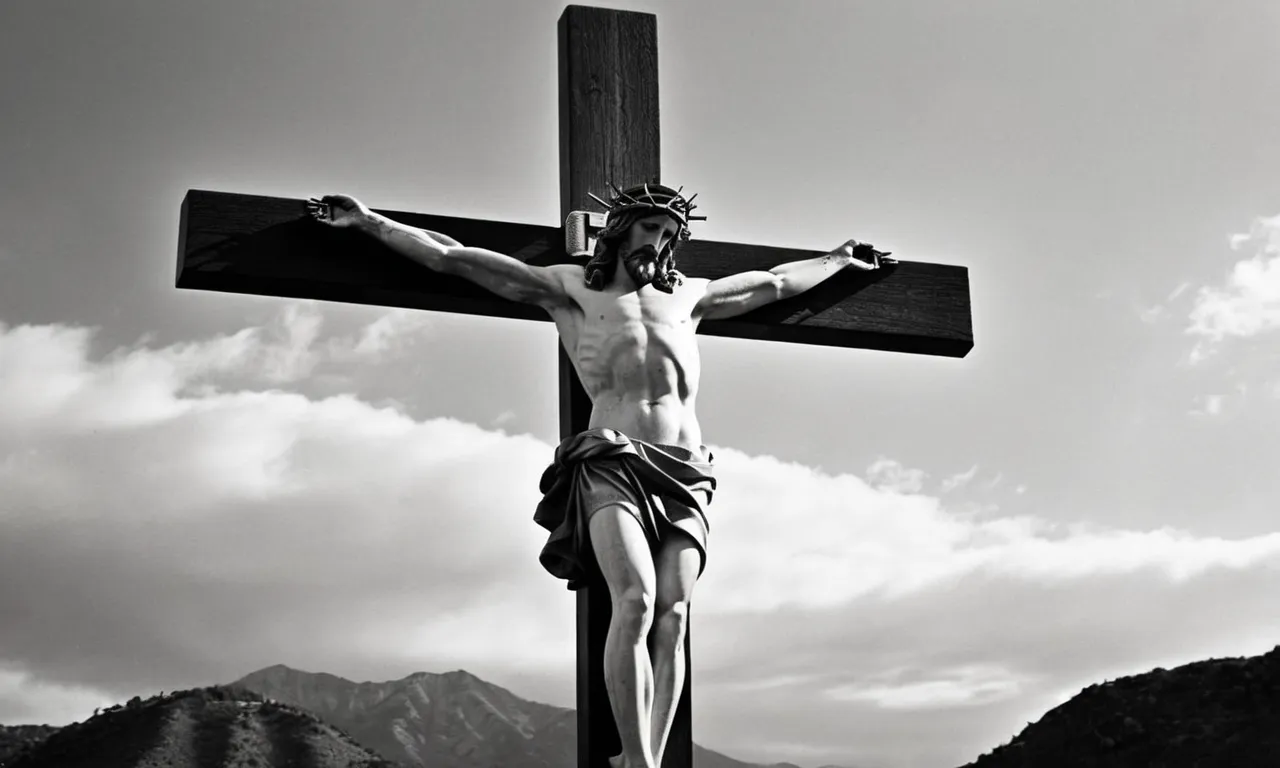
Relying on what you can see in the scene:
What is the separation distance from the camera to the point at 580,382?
5754mm

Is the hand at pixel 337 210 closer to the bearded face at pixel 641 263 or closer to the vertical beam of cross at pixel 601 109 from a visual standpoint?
the vertical beam of cross at pixel 601 109

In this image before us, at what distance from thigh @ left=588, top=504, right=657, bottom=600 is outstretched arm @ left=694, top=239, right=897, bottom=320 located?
838 millimetres

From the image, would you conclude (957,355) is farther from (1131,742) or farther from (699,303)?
(1131,742)

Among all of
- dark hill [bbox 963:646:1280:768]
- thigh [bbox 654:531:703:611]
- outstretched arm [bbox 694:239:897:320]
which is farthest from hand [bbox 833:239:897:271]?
dark hill [bbox 963:646:1280:768]

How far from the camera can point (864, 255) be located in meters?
6.33

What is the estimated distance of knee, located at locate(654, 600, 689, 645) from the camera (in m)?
5.22

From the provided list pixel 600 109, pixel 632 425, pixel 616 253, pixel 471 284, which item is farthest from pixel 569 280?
pixel 600 109

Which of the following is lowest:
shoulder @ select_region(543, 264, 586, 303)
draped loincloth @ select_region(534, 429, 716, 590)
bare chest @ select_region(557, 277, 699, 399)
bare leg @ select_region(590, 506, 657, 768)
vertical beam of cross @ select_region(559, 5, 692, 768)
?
bare leg @ select_region(590, 506, 657, 768)

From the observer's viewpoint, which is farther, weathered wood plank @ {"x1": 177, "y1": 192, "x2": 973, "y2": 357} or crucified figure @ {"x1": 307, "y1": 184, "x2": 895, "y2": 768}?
weathered wood plank @ {"x1": 177, "y1": 192, "x2": 973, "y2": 357}

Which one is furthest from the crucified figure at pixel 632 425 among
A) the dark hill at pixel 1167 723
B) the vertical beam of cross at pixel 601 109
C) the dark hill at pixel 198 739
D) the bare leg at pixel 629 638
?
the dark hill at pixel 1167 723

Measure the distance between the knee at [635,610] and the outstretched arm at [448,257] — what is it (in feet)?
3.32

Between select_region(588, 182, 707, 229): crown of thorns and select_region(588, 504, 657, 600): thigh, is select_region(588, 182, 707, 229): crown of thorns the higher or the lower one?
the higher one

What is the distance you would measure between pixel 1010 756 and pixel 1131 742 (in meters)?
0.47

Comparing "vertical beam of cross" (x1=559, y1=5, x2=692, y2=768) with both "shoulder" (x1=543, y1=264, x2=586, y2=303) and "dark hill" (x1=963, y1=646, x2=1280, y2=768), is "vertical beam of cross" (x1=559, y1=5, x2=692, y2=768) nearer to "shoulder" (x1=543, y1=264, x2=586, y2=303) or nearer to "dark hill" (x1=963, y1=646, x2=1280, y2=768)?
"shoulder" (x1=543, y1=264, x2=586, y2=303)
